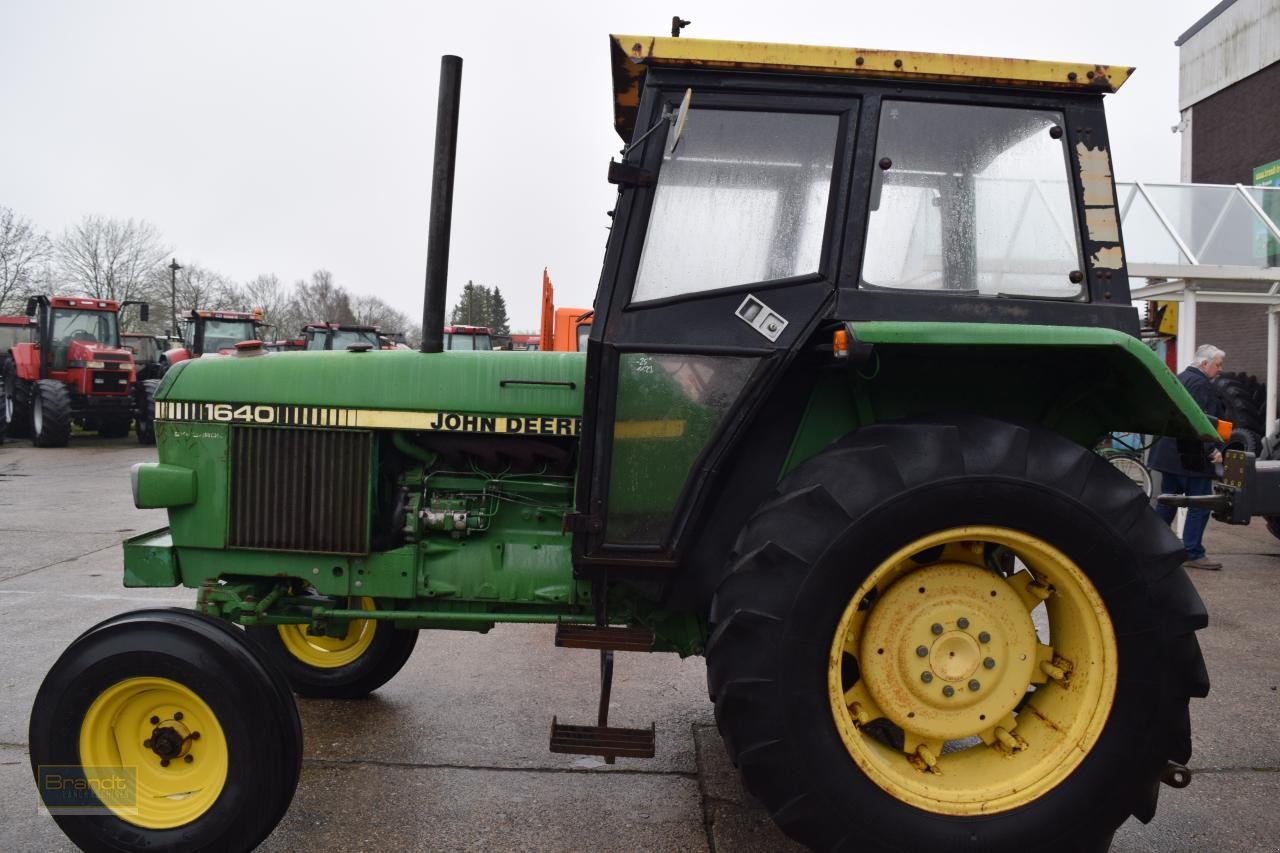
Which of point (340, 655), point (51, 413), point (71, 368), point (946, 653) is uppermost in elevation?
point (71, 368)

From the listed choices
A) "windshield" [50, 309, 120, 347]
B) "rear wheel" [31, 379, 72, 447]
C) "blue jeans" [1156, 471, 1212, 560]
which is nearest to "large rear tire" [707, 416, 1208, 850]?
"blue jeans" [1156, 471, 1212, 560]

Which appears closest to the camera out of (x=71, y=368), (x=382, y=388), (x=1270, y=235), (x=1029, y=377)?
(x=1029, y=377)

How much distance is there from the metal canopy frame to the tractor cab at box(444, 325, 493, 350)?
35.3 feet

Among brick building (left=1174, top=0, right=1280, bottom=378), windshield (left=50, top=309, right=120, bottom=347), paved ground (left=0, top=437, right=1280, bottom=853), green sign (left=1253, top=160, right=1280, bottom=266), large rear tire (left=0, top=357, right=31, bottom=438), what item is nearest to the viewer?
paved ground (left=0, top=437, right=1280, bottom=853)

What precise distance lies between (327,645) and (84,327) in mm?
16187

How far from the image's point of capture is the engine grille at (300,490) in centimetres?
302

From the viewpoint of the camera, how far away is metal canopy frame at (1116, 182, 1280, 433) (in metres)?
7.98

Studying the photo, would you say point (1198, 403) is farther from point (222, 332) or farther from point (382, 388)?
point (222, 332)

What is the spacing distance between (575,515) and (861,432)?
2.76 ft

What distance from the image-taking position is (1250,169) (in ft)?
51.6

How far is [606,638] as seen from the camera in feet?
9.04

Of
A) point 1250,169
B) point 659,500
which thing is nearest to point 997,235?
point 659,500

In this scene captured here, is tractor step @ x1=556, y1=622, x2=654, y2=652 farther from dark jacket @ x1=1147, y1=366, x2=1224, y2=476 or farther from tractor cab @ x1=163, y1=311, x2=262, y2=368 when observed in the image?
tractor cab @ x1=163, y1=311, x2=262, y2=368

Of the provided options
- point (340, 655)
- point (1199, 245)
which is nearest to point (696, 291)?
point (340, 655)
